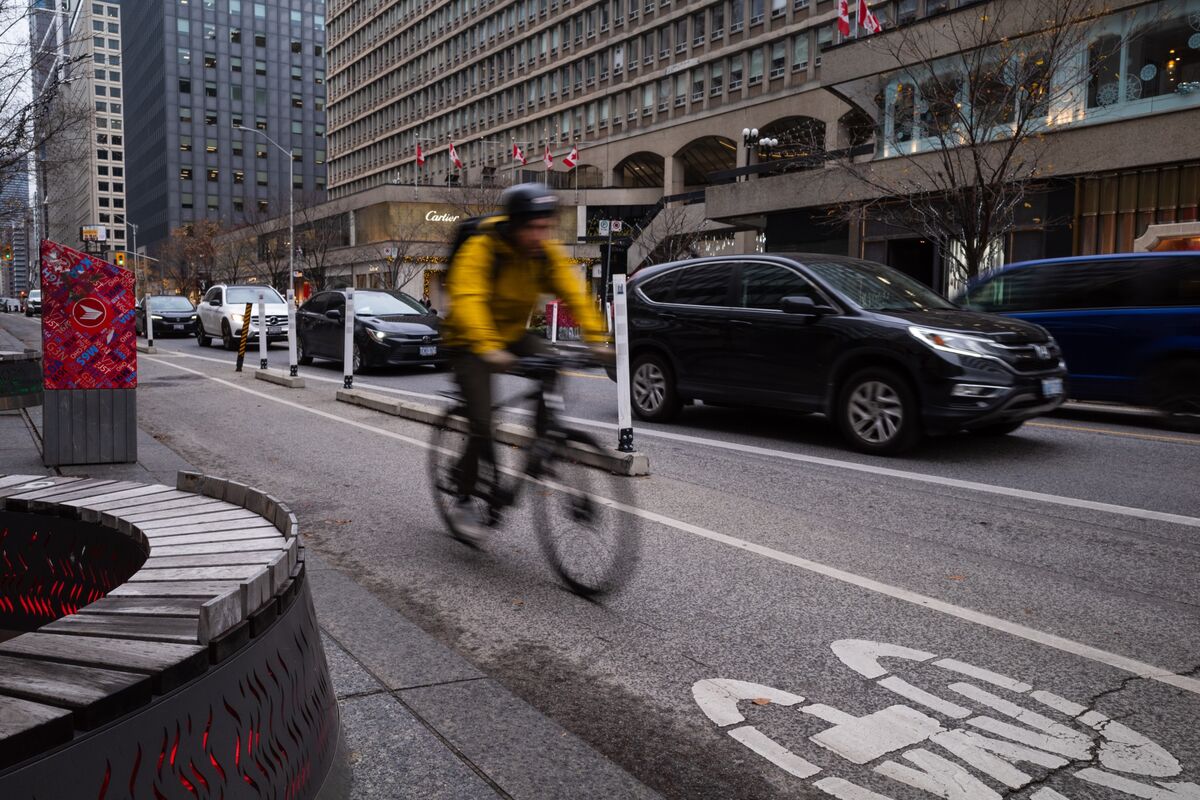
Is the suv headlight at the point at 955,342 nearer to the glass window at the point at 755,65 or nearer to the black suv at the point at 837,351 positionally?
the black suv at the point at 837,351

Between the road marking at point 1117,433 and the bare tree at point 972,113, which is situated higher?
the bare tree at point 972,113

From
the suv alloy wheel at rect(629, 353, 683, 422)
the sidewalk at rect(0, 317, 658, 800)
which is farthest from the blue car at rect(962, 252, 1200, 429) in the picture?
the sidewalk at rect(0, 317, 658, 800)

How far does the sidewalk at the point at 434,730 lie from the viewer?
111 inches

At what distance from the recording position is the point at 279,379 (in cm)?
1579

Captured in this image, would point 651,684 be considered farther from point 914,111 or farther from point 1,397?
point 914,111

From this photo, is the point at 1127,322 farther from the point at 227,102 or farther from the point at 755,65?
the point at 227,102

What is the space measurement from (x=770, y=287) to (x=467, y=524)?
5.80 m

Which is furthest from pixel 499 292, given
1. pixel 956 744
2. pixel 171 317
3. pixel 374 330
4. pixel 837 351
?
pixel 171 317

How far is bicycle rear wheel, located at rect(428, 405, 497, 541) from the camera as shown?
539 centimetres

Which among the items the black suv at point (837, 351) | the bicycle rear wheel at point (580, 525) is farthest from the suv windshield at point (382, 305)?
the bicycle rear wheel at point (580, 525)

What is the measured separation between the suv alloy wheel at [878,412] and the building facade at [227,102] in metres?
135

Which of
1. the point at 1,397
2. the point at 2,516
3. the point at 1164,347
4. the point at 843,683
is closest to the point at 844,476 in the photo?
the point at 843,683

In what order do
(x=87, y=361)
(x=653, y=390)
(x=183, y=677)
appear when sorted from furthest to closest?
(x=653, y=390) < (x=87, y=361) < (x=183, y=677)

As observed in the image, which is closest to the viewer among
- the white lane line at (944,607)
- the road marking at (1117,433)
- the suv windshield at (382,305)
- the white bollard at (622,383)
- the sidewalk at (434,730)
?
the sidewalk at (434,730)
